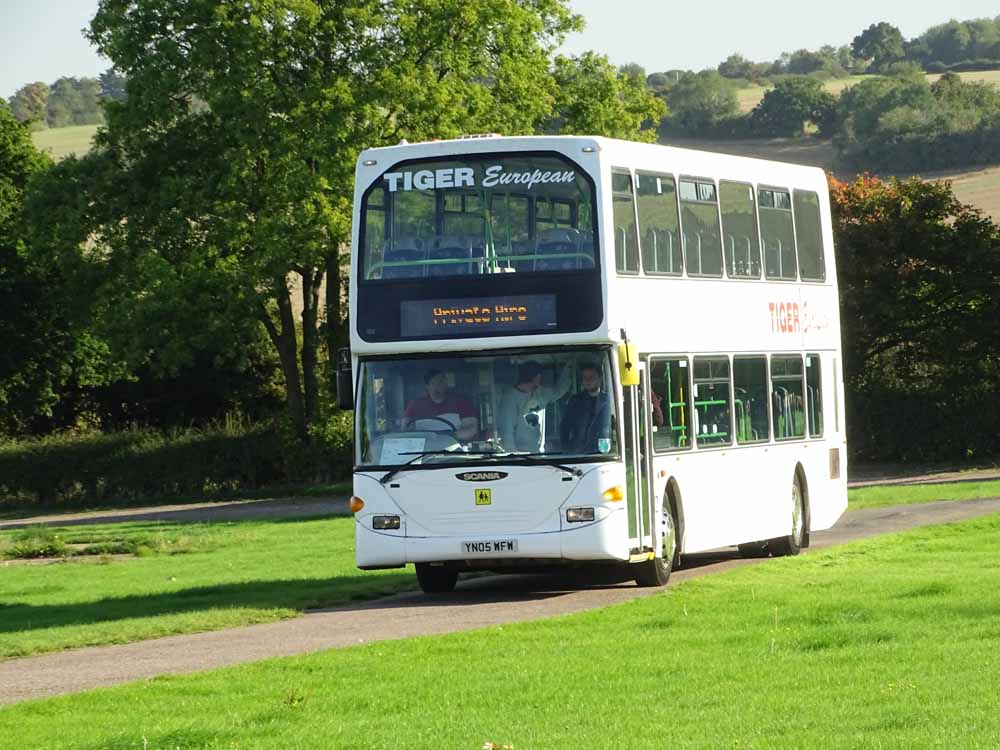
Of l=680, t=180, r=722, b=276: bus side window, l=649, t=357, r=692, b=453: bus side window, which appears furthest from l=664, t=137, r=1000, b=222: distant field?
l=649, t=357, r=692, b=453: bus side window

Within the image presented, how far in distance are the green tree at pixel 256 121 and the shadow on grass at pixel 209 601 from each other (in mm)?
23907

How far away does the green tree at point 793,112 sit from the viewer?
397 feet

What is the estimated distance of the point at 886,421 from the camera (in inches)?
2066

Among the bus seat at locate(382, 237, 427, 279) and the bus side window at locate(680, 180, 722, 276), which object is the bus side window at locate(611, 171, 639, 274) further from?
the bus seat at locate(382, 237, 427, 279)

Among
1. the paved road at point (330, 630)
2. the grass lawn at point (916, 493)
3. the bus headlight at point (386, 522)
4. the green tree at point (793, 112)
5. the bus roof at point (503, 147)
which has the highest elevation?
the green tree at point (793, 112)

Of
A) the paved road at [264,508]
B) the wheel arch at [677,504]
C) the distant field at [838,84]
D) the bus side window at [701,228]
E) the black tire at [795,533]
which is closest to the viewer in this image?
the wheel arch at [677,504]

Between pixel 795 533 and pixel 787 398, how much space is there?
1913 millimetres

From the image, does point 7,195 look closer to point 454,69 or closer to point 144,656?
point 454,69

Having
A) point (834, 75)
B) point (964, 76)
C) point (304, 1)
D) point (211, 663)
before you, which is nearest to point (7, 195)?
point (304, 1)

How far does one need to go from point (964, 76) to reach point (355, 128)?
328 feet

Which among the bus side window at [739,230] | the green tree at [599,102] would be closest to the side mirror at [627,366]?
the bus side window at [739,230]

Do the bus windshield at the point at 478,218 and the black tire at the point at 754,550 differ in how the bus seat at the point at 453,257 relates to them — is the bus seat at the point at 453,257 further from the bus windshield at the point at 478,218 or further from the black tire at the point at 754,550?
the black tire at the point at 754,550

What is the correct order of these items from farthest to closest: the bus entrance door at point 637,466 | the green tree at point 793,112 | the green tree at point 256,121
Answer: the green tree at point 793,112 < the green tree at point 256,121 < the bus entrance door at point 637,466

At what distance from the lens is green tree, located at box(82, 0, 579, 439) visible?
47469 millimetres
